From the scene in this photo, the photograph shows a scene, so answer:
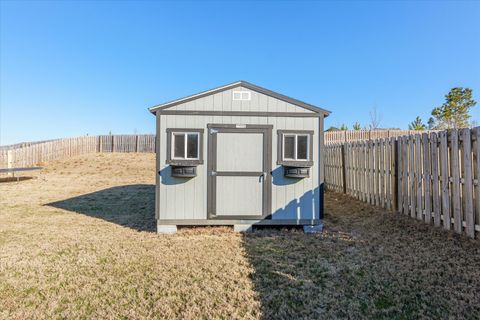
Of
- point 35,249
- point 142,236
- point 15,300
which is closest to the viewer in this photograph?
point 15,300

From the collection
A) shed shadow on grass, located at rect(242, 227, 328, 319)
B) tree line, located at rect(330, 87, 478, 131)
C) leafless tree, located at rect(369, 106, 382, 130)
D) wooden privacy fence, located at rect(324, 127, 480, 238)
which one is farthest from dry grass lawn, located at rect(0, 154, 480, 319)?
tree line, located at rect(330, 87, 478, 131)

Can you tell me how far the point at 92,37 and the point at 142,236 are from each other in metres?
11.5

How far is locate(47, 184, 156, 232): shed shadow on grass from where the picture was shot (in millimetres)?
6445

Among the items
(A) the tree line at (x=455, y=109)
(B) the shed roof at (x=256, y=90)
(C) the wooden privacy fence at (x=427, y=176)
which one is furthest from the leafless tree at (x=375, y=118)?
(B) the shed roof at (x=256, y=90)

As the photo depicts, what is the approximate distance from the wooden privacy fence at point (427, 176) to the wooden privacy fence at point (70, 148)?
18.0m

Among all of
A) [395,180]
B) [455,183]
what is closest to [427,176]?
[455,183]

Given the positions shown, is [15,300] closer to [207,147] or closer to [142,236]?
[142,236]

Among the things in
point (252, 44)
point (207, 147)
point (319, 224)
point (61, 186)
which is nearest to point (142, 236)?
point (207, 147)

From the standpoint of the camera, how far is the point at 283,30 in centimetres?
1350

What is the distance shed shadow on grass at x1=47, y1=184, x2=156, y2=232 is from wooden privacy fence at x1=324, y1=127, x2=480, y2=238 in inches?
215

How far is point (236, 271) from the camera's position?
349cm

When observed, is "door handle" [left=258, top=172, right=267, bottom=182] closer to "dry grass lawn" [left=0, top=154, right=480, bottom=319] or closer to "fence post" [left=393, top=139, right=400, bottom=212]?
"dry grass lawn" [left=0, top=154, right=480, bottom=319]

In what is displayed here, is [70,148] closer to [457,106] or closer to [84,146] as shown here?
[84,146]

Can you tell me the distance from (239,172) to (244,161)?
0.25 metres
